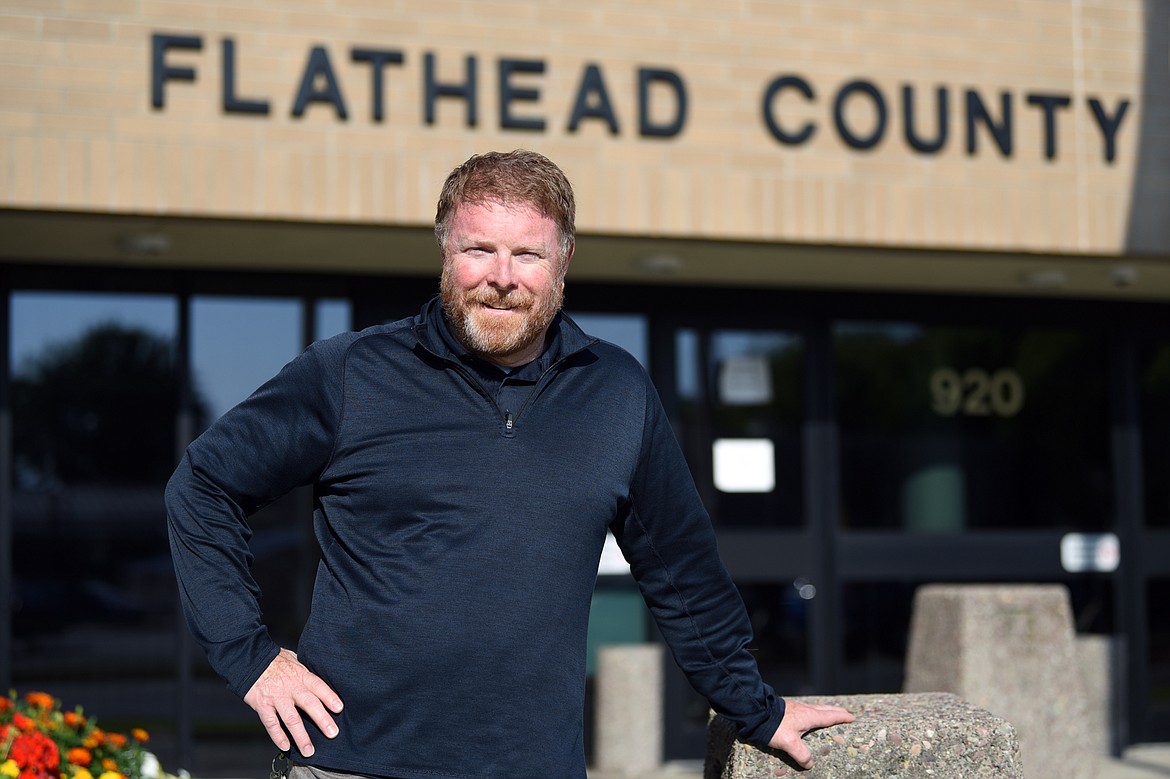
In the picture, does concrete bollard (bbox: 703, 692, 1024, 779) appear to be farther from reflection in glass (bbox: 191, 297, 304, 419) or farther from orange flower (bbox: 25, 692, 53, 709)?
reflection in glass (bbox: 191, 297, 304, 419)

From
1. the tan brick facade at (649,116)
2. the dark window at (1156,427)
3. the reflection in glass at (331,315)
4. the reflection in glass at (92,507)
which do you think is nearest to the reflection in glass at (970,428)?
the dark window at (1156,427)

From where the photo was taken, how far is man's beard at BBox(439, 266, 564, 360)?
2.51m

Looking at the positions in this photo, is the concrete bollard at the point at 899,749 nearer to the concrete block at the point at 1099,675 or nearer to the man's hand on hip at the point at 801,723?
the man's hand on hip at the point at 801,723

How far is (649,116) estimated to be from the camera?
7.16 m

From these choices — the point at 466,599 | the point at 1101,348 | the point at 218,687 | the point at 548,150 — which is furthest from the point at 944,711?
the point at 1101,348

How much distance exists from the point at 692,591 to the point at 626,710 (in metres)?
5.50

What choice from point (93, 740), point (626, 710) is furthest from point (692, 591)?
point (626, 710)

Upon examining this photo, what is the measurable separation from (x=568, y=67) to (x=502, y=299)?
4.78 m

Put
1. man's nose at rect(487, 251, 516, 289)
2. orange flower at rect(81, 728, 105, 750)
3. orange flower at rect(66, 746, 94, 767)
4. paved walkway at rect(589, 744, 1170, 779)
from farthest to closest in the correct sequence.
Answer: paved walkway at rect(589, 744, 1170, 779), orange flower at rect(81, 728, 105, 750), orange flower at rect(66, 746, 94, 767), man's nose at rect(487, 251, 516, 289)

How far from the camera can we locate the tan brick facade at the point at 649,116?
6.57 m

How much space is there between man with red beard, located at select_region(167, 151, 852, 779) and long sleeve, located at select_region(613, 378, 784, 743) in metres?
0.13

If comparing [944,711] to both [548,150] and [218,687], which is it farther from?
[218,687]

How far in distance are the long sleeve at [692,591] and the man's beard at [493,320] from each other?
1.06ft

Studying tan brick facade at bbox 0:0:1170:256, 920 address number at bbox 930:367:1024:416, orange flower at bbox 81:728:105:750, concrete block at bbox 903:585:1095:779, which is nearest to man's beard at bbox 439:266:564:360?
orange flower at bbox 81:728:105:750
